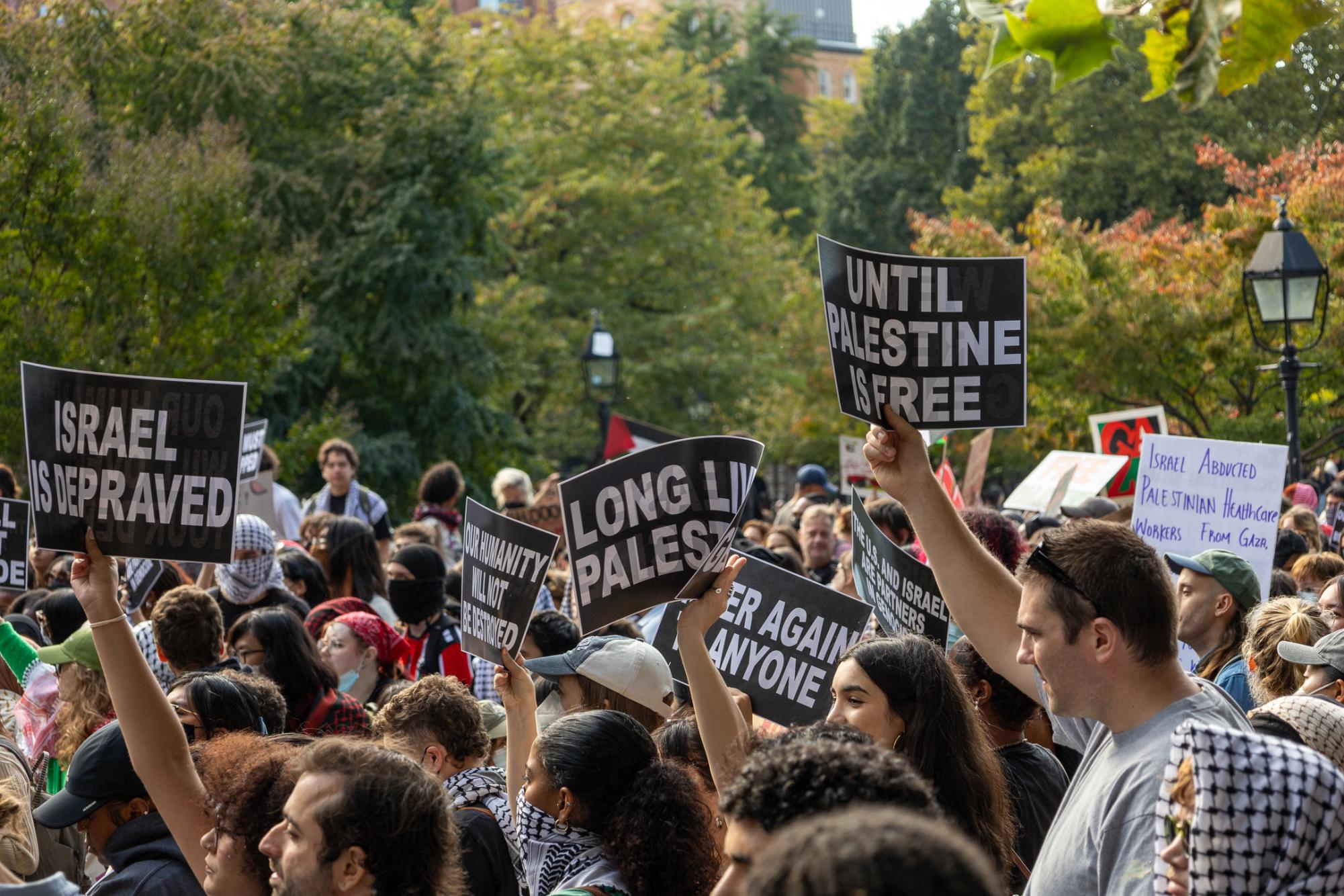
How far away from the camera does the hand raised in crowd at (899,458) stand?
4188mm

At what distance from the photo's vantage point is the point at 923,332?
4.39 m

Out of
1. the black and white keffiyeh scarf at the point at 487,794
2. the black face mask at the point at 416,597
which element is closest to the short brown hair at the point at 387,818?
the black and white keffiyeh scarf at the point at 487,794

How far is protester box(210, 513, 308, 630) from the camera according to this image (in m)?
7.86

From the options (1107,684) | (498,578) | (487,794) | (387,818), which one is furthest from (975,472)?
(387,818)

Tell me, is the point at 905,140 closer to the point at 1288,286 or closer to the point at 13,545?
the point at 1288,286

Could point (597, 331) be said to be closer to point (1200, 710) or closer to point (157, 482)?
point (157, 482)

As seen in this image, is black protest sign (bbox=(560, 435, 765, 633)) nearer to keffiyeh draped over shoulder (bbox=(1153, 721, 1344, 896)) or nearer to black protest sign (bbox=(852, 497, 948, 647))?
black protest sign (bbox=(852, 497, 948, 647))

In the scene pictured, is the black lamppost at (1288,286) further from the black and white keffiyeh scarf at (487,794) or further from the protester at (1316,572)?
the black and white keffiyeh scarf at (487,794)

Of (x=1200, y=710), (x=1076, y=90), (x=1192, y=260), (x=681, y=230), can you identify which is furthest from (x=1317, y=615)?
(x=1076, y=90)

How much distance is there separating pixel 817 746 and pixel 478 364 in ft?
78.7

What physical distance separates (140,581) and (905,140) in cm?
4313

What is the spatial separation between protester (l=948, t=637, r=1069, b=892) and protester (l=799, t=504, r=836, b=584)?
18.0 feet

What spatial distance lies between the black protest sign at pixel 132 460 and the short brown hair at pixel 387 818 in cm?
171

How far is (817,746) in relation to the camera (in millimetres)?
2508
